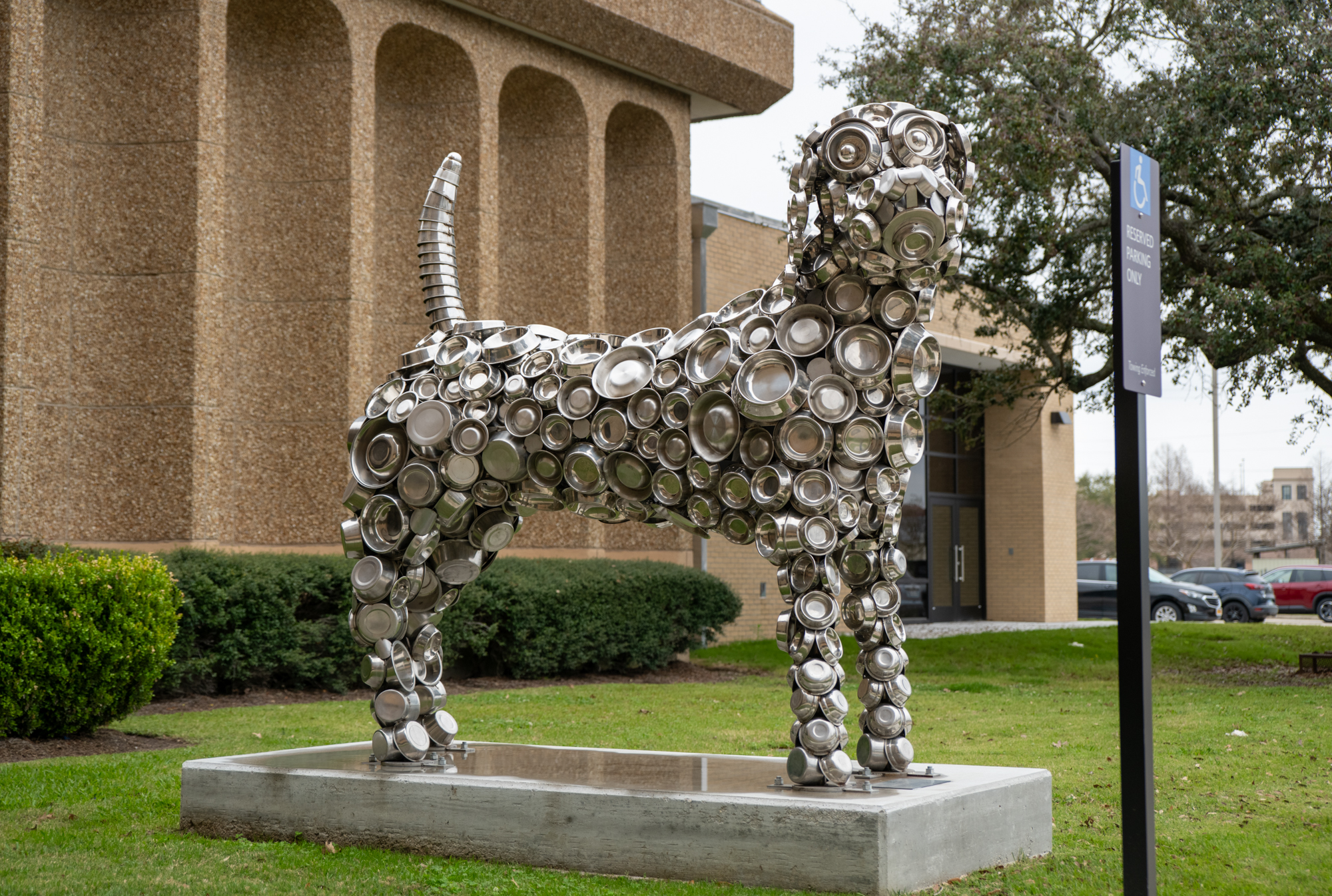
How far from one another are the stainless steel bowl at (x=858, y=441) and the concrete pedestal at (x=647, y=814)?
1.33m

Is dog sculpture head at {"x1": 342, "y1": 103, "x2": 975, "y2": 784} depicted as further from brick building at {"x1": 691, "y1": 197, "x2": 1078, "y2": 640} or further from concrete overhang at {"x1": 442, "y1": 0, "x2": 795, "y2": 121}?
brick building at {"x1": 691, "y1": 197, "x2": 1078, "y2": 640}

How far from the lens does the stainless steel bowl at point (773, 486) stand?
5.16 m

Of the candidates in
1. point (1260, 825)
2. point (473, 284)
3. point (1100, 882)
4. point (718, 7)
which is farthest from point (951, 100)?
point (1100, 882)

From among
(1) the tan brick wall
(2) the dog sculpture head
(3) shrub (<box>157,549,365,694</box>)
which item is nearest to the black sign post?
(2) the dog sculpture head

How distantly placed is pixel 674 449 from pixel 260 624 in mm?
8273

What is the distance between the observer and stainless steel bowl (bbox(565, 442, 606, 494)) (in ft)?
18.5

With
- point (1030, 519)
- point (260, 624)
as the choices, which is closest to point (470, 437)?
point (260, 624)

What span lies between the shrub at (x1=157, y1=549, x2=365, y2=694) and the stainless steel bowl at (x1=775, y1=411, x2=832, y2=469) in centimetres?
799

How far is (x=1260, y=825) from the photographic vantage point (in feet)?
21.5

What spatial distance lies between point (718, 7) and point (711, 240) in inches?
160

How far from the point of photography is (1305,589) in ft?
117

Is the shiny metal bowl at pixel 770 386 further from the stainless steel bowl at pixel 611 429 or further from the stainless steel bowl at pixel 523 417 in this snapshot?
the stainless steel bowl at pixel 523 417

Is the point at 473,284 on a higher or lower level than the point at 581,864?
higher

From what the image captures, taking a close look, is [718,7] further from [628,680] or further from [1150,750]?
[1150,750]
